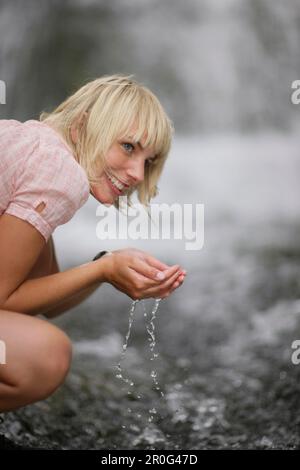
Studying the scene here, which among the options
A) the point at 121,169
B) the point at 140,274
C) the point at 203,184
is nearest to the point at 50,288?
the point at 140,274

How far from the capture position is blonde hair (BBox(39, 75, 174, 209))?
903mm

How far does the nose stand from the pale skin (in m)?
0.17

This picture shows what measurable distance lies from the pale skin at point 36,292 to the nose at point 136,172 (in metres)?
0.17

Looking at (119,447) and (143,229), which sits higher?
(143,229)

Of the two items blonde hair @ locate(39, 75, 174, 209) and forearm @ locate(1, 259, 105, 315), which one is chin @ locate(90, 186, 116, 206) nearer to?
blonde hair @ locate(39, 75, 174, 209)

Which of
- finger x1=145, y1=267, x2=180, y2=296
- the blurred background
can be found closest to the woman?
finger x1=145, y1=267, x2=180, y2=296

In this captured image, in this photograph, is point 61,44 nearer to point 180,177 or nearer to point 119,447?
point 180,177

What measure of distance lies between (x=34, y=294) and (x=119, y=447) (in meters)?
0.57

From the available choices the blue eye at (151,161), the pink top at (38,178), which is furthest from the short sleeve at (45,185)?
the blue eye at (151,161)

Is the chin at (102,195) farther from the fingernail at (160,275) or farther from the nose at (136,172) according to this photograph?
the fingernail at (160,275)

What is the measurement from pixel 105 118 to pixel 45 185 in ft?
0.56

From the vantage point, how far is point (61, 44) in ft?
7.11

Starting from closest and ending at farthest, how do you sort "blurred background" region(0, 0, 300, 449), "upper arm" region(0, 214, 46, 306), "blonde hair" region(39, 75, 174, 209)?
"upper arm" region(0, 214, 46, 306) < "blonde hair" region(39, 75, 174, 209) < "blurred background" region(0, 0, 300, 449)
